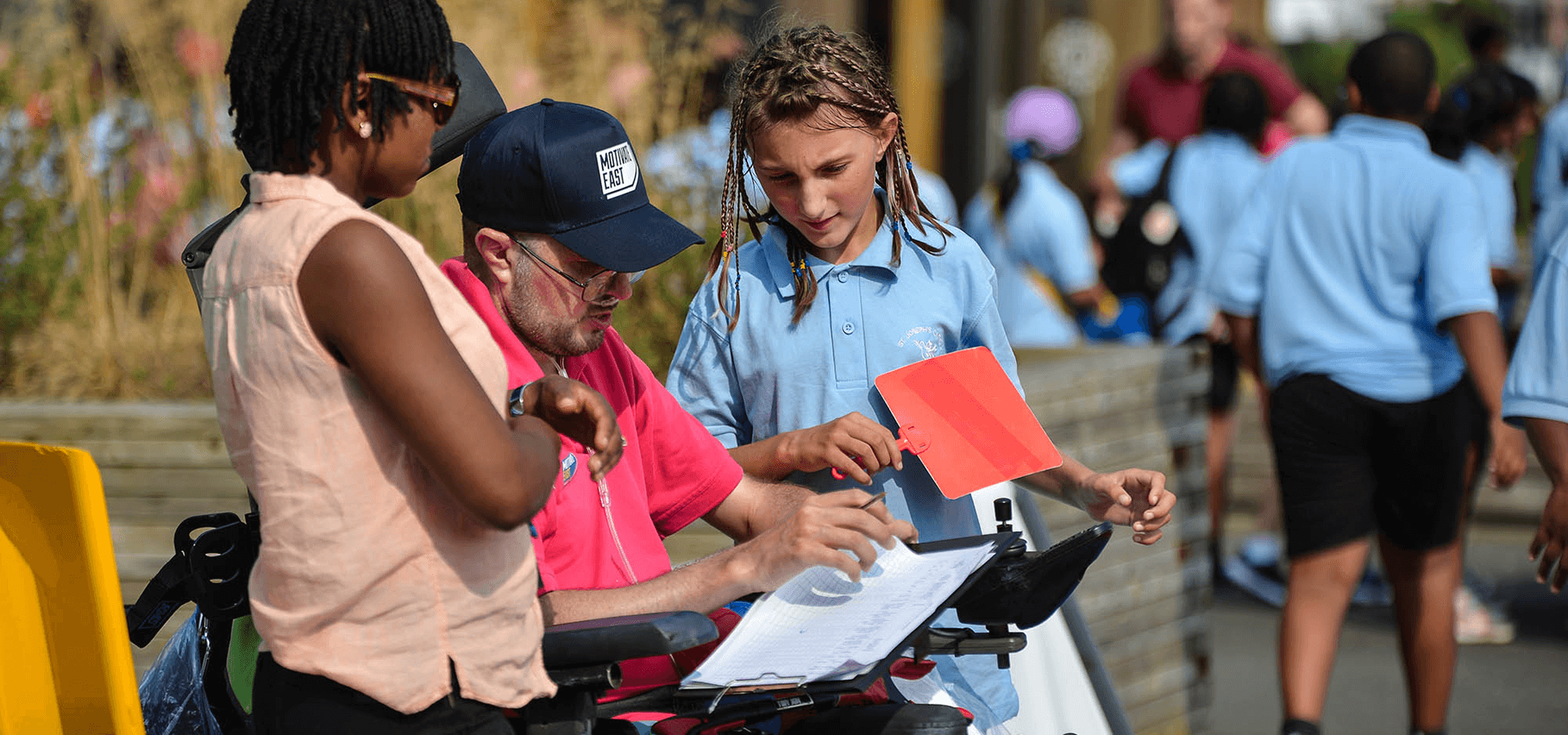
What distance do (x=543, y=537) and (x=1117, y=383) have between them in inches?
113

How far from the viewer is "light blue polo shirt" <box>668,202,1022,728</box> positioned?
93.7 inches

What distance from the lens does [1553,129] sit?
244 inches

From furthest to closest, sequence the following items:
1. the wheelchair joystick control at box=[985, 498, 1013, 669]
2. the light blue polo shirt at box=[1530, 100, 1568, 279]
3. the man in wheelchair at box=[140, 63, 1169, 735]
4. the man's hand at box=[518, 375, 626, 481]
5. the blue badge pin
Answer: the light blue polo shirt at box=[1530, 100, 1568, 279], the wheelchair joystick control at box=[985, 498, 1013, 669], the blue badge pin, the man in wheelchair at box=[140, 63, 1169, 735], the man's hand at box=[518, 375, 626, 481]

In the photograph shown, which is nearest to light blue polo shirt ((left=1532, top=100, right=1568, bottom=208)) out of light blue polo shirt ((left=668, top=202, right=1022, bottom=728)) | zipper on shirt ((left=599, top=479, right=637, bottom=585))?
Result: light blue polo shirt ((left=668, top=202, right=1022, bottom=728))

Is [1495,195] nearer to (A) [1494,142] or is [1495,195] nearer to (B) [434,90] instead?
(A) [1494,142]

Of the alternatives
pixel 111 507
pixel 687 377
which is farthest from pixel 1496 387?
pixel 111 507

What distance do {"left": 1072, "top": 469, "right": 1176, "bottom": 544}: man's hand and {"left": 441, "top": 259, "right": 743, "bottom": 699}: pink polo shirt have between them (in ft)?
1.78

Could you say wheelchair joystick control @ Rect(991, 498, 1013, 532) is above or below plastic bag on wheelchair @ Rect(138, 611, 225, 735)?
above

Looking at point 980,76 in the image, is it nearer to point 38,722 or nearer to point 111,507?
point 111,507

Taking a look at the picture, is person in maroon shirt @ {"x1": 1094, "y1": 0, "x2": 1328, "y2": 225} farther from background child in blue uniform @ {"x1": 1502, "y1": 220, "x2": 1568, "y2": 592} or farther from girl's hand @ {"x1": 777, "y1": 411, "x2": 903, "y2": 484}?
girl's hand @ {"x1": 777, "y1": 411, "x2": 903, "y2": 484}

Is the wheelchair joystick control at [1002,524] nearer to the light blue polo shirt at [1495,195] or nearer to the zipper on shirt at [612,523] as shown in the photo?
the zipper on shirt at [612,523]

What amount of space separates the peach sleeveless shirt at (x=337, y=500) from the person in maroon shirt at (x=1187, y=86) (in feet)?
20.9

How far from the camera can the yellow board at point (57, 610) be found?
5.49ft

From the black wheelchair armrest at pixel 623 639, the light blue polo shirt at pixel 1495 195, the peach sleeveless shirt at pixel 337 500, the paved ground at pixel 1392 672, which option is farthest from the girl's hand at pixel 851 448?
Result: the light blue polo shirt at pixel 1495 195
